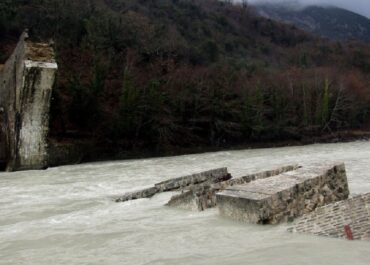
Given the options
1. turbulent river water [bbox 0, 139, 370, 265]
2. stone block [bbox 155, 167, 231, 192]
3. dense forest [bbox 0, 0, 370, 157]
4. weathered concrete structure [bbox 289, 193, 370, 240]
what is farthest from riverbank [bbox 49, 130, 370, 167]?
weathered concrete structure [bbox 289, 193, 370, 240]

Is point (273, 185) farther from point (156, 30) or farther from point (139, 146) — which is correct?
point (156, 30)

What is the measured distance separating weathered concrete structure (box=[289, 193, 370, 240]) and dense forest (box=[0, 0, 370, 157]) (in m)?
24.2

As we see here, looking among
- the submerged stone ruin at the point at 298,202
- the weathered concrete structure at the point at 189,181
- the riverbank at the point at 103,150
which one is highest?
the submerged stone ruin at the point at 298,202

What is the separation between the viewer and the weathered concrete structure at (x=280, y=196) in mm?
7414

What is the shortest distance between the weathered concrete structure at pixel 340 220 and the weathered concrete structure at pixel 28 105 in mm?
15595

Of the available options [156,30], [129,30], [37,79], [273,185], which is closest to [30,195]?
[37,79]

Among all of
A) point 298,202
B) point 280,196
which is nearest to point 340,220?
point 280,196

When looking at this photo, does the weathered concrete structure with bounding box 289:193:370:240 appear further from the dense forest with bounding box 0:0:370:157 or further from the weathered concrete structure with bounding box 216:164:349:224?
the dense forest with bounding box 0:0:370:157

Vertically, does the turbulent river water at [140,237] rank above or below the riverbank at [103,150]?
above

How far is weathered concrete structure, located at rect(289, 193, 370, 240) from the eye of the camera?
6516 mm

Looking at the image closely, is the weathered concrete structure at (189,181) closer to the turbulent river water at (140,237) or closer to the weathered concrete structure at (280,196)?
the turbulent river water at (140,237)

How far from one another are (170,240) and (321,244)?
7.30ft

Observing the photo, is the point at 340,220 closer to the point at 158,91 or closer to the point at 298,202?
the point at 298,202

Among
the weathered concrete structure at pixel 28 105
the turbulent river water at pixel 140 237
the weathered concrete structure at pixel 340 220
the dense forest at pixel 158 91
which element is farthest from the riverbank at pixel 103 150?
the weathered concrete structure at pixel 340 220
